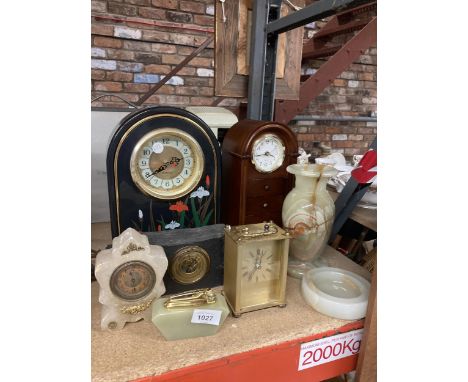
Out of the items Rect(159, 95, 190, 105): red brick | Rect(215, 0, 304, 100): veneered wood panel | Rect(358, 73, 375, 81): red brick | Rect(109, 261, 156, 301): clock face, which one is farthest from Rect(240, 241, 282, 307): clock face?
Rect(358, 73, 375, 81): red brick

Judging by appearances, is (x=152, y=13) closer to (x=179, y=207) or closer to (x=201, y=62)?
(x=201, y=62)

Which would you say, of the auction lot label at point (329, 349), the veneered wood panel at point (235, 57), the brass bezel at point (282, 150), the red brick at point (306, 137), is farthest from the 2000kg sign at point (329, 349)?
the red brick at point (306, 137)

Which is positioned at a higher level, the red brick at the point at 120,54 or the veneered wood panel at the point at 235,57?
the red brick at the point at 120,54

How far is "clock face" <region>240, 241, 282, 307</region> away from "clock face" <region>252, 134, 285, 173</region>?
1.03 feet

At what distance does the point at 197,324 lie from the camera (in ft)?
2.44

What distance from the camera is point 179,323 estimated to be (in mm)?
738

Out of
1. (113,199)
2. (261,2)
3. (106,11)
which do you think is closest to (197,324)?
(113,199)

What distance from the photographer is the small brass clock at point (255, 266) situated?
0.81 meters

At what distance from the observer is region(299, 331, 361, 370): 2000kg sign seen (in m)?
0.81

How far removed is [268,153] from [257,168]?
62 mm

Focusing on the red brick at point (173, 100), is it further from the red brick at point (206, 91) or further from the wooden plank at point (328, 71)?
the wooden plank at point (328, 71)

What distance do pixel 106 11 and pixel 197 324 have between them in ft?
7.28

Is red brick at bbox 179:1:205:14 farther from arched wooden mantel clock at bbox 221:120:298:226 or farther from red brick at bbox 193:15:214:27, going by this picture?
arched wooden mantel clock at bbox 221:120:298:226

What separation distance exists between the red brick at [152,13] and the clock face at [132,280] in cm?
211
